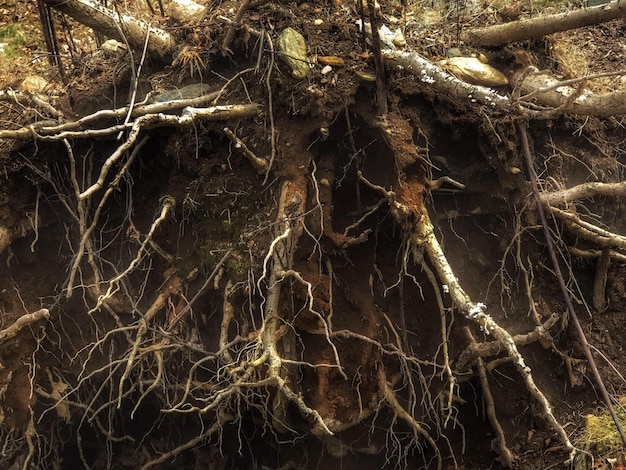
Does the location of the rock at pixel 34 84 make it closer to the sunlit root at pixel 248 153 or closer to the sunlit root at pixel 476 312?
the sunlit root at pixel 248 153

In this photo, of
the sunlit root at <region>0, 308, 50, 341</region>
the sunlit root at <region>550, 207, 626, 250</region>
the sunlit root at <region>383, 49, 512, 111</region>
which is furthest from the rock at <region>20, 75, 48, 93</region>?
the sunlit root at <region>550, 207, 626, 250</region>

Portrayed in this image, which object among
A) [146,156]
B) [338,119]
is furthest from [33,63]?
[338,119]

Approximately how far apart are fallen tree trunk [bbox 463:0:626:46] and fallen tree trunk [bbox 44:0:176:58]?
169 cm

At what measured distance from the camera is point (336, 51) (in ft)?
9.33

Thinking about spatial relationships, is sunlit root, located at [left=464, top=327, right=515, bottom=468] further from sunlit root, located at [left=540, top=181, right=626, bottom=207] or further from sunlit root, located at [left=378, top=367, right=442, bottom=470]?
sunlit root, located at [left=540, top=181, right=626, bottom=207]

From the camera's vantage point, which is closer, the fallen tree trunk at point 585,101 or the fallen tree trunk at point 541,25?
the fallen tree trunk at point 585,101

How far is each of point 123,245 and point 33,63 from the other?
1.77m

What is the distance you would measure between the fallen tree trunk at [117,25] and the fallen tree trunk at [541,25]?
169 cm

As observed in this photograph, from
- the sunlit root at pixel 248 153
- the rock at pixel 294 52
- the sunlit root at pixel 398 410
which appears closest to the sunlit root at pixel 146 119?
the sunlit root at pixel 248 153

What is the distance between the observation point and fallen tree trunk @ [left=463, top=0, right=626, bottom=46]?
2.59 metres

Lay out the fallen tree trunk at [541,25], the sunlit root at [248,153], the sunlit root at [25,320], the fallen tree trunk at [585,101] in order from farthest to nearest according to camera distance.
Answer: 1. the sunlit root at [25,320]
2. the sunlit root at [248,153]
3. the fallen tree trunk at [541,25]
4. the fallen tree trunk at [585,101]

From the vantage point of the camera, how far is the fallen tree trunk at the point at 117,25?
279 centimetres

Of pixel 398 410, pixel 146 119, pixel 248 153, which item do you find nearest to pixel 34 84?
pixel 146 119

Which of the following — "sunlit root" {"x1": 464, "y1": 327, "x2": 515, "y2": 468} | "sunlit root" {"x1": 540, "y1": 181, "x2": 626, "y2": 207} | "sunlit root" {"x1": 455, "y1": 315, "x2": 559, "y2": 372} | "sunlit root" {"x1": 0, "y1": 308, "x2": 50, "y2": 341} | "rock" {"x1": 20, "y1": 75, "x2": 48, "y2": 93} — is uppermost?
"rock" {"x1": 20, "y1": 75, "x2": 48, "y2": 93}
